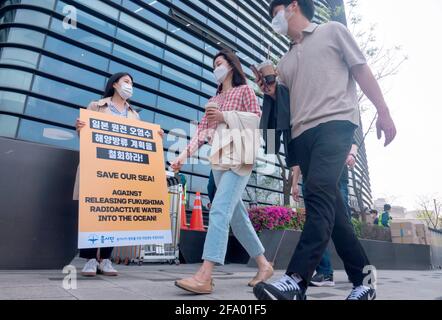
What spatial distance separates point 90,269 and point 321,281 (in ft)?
6.93

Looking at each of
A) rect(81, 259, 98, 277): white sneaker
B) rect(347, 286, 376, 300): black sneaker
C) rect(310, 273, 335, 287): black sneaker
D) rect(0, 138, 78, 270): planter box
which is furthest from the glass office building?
rect(347, 286, 376, 300): black sneaker

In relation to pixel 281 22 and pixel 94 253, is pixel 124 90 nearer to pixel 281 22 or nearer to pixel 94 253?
pixel 94 253

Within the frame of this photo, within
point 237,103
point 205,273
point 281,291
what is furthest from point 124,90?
point 281,291

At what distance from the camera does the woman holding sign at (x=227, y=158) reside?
203 centimetres

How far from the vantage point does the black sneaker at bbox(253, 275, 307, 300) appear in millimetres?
1330

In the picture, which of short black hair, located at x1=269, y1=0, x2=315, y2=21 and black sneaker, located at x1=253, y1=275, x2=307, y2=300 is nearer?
black sneaker, located at x1=253, y1=275, x2=307, y2=300

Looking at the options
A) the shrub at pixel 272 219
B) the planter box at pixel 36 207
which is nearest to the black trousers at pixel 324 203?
the planter box at pixel 36 207

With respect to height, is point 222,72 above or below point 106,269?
above

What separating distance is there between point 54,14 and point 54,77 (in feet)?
5.99

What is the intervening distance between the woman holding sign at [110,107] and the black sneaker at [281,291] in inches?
71.4

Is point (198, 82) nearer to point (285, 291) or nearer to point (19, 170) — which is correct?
point (19, 170)

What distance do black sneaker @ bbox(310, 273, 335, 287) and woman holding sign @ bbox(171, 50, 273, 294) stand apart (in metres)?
0.67

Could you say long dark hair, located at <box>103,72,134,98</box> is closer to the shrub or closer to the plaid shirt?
the plaid shirt

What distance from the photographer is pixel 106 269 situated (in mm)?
2773
